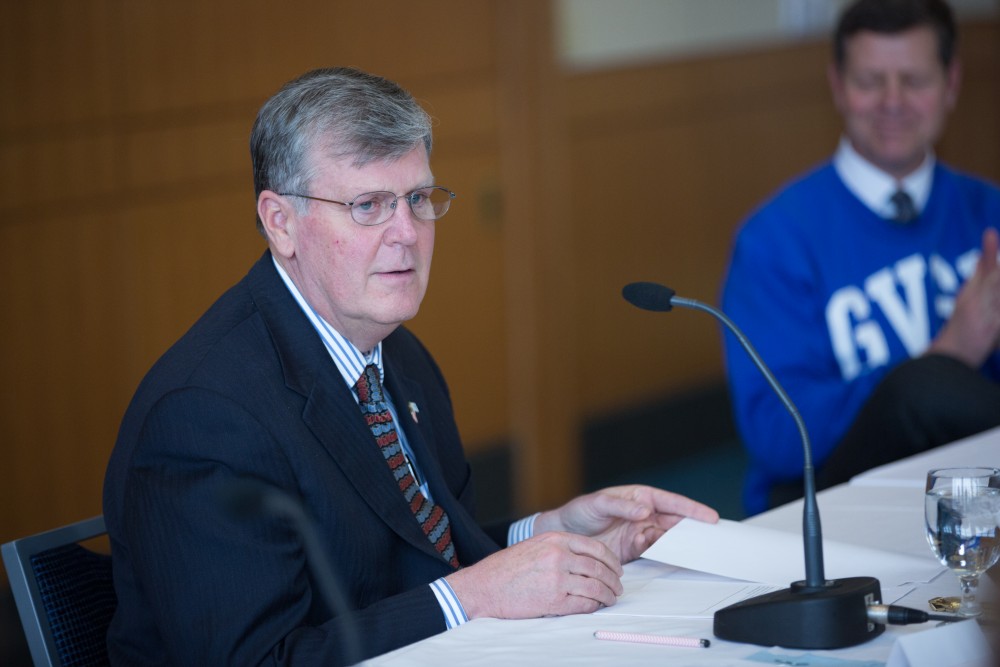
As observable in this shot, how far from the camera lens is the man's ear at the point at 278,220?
1.78 meters

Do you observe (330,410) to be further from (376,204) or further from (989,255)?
(989,255)

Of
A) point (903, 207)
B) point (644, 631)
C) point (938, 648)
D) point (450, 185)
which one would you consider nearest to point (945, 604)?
point (938, 648)

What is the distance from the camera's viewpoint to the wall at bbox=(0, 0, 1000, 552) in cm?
328

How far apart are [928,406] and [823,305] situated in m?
0.49

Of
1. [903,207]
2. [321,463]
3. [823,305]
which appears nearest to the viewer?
[321,463]

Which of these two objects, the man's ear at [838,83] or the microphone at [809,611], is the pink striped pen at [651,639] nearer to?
the microphone at [809,611]

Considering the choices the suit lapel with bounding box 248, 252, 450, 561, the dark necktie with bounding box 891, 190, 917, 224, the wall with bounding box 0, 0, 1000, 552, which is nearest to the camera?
the suit lapel with bounding box 248, 252, 450, 561

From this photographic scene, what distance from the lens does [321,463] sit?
1676mm

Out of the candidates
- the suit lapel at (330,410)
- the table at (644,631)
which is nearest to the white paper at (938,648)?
the table at (644,631)

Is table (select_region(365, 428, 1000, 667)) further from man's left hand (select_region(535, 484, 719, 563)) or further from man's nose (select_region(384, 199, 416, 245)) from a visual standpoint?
man's nose (select_region(384, 199, 416, 245))

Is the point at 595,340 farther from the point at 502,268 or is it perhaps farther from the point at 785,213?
the point at 785,213

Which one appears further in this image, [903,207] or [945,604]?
[903,207]

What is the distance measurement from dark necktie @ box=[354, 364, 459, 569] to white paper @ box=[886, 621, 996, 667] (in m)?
0.74

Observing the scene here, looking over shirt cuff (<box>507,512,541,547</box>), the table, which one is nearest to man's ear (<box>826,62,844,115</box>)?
the table
